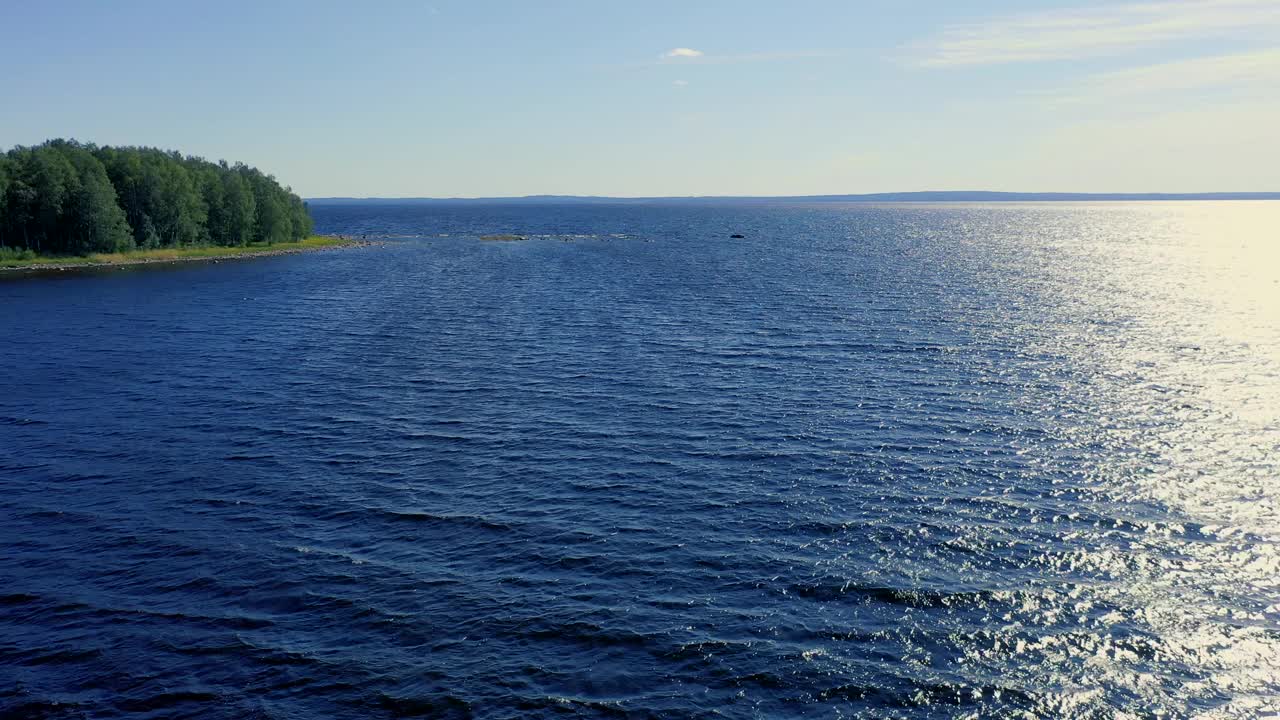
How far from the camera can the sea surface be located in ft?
88.4

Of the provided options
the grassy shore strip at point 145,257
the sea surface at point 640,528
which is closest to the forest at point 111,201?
the grassy shore strip at point 145,257

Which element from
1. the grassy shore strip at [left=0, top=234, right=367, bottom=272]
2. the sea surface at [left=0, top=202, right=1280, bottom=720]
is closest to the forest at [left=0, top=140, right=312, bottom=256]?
the grassy shore strip at [left=0, top=234, right=367, bottom=272]

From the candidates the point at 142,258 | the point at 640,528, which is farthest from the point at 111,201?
the point at 640,528

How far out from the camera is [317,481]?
4369 cm

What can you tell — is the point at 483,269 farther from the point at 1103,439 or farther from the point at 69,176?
the point at 1103,439

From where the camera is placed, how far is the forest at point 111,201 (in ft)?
498

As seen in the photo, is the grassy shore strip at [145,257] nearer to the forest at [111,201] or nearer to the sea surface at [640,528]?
the forest at [111,201]

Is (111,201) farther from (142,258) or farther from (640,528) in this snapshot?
(640,528)

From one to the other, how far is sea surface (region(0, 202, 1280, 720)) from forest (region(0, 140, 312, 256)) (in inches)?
3665

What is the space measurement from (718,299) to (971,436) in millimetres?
65639

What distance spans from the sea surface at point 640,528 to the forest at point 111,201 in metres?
93.1

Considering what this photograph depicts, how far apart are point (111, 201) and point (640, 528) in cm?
16083

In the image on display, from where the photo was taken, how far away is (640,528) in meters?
37.8

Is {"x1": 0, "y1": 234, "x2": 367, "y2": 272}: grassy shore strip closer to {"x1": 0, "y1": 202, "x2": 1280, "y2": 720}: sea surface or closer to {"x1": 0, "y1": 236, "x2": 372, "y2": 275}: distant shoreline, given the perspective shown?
{"x1": 0, "y1": 236, "x2": 372, "y2": 275}: distant shoreline
